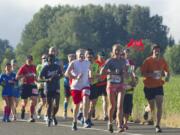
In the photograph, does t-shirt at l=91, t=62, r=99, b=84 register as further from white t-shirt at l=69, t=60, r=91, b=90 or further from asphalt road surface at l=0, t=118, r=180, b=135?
white t-shirt at l=69, t=60, r=91, b=90

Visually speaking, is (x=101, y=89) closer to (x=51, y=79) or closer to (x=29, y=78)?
(x=51, y=79)

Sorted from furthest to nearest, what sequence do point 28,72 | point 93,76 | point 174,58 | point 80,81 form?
point 174,58, point 28,72, point 93,76, point 80,81

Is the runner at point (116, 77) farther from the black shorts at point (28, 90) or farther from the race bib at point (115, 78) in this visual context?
the black shorts at point (28, 90)

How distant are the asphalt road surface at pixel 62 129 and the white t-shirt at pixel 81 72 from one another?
1.00 metres

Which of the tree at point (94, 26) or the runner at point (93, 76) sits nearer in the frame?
the runner at point (93, 76)

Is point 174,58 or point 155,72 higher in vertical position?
point 174,58

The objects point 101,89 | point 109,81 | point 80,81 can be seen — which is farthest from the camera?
point 101,89


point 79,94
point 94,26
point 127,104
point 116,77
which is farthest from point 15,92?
point 94,26

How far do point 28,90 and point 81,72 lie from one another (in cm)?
373

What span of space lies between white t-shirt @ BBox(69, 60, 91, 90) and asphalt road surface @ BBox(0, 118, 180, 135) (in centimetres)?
100

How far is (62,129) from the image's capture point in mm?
18172

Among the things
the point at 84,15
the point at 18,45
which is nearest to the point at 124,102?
the point at 84,15

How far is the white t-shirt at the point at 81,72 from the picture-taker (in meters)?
18.3

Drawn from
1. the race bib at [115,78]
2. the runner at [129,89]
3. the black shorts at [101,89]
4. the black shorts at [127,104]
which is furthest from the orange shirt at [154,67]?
the black shorts at [101,89]
